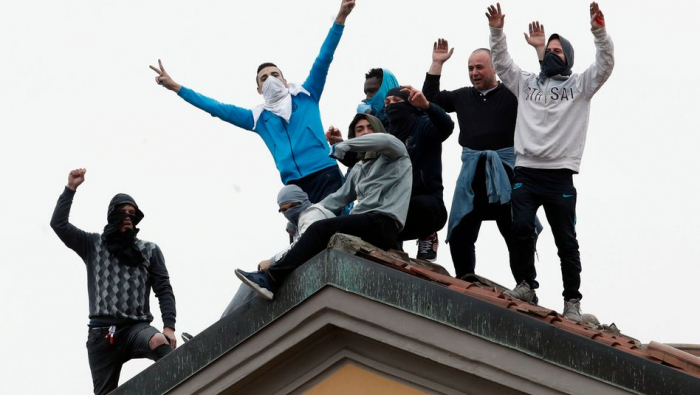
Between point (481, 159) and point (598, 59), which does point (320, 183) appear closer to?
point (481, 159)

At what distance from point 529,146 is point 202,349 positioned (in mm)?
3045

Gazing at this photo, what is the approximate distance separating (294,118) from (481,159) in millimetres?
1730

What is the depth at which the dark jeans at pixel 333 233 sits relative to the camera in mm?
7746

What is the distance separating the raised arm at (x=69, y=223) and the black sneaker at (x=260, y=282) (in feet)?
9.51

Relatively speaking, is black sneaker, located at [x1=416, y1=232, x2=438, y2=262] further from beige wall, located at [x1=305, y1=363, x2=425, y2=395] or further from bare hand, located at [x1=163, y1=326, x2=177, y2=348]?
beige wall, located at [x1=305, y1=363, x2=425, y2=395]

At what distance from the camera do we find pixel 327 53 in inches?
439

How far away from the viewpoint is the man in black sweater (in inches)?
396

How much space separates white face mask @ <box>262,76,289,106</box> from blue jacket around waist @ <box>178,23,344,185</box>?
0.28 feet

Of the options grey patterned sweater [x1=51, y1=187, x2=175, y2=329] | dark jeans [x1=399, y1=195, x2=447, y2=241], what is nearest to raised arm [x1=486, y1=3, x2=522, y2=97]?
dark jeans [x1=399, y1=195, x2=447, y2=241]

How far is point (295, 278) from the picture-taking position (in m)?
7.64

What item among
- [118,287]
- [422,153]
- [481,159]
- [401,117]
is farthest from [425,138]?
[118,287]

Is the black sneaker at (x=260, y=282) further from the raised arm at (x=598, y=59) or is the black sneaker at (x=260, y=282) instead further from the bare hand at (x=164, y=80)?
the bare hand at (x=164, y=80)

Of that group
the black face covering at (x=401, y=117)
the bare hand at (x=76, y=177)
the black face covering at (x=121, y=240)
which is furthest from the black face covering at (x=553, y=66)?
the bare hand at (x=76, y=177)

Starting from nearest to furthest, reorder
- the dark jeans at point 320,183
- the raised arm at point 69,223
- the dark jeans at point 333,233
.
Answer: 1. the dark jeans at point 333,233
2. the raised arm at point 69,223
3. the dark jeans at point 320,183
